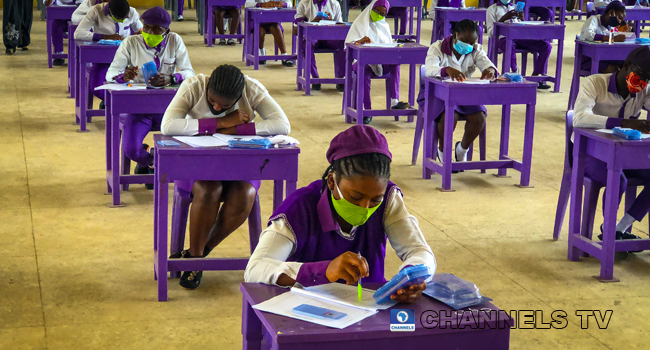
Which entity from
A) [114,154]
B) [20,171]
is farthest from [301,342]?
[20,171]

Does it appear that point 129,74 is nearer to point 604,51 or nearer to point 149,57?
point 149,57

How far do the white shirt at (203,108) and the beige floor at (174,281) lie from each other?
30.6 inches

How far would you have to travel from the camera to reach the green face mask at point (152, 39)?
557cm

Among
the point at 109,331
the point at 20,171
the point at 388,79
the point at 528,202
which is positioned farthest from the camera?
the point at 388,79

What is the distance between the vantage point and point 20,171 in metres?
5.85

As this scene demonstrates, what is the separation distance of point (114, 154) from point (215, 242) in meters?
1.56

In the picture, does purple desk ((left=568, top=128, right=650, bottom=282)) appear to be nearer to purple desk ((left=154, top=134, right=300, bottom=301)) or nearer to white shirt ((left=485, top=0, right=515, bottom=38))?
purple desk ((left=154, top=134, right=300, bottom=301))

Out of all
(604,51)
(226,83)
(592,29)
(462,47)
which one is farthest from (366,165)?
(592,29)

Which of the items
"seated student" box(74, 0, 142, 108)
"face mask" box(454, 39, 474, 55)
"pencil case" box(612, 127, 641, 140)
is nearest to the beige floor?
"seated student" box(74, 0, 142, 108)

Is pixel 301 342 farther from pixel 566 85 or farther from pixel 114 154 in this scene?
pixel 566 85

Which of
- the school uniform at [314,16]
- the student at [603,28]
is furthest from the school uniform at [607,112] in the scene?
the school uniform at [314,16]

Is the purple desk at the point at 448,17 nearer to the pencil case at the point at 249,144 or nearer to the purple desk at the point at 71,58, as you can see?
the purple desk at the point at 71,58

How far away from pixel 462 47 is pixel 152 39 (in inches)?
92.7

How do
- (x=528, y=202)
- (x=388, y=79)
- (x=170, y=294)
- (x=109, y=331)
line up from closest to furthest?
(x=109, y=331) → (x=170, y=294) → (x=528, y=202) → (x=388, y=79)
